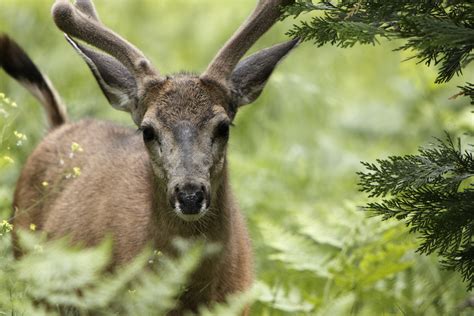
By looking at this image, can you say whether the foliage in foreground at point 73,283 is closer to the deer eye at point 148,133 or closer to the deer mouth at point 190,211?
the deer mouth at point 190,211

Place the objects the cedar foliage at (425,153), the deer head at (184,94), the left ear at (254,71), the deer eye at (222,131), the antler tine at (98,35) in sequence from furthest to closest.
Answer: the left ear at (254,71) → the antler tine at (98,35) → the deer eye at (222,131) → the deer head at (184,94) → the cedar foliage at (425,153)

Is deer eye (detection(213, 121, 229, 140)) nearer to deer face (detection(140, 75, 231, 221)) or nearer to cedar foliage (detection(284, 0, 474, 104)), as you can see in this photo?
deer face (detection(140, 75, 231, 221))

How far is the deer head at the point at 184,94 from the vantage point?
5.80m

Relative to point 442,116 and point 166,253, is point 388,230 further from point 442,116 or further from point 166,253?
point 442,116

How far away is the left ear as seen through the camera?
6543 millimetres

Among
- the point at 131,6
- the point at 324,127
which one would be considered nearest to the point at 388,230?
the point at 324,127

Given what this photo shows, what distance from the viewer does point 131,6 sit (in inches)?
534

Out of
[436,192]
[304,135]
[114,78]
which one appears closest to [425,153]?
[436,192]

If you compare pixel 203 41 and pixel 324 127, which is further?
pixel 203 41

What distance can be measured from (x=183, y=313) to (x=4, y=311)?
4.70 feet

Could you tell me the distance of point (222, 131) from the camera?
6.10 m

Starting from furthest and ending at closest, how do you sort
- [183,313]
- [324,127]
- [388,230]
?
[324,127] → [388,230] → [183,313]

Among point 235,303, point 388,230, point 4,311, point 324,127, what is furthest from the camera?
point 324,127

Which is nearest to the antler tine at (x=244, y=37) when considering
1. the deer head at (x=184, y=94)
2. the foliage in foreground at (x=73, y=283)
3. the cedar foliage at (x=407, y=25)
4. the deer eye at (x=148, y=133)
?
the deer head at (x=184, y=94)
